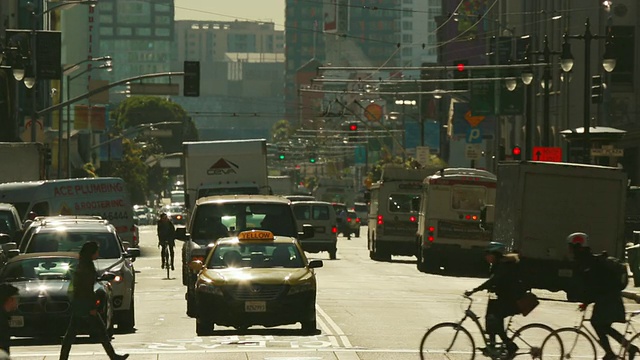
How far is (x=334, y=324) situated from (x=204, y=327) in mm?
2723

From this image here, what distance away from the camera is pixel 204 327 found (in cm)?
2359

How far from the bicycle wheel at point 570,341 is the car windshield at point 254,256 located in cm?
646

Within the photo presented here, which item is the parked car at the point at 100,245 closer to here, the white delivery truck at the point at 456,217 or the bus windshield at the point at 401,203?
the white delivery truck at the point at 456,217

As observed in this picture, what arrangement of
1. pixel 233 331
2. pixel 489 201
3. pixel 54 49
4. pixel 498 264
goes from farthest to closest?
pixel 54 49 → pixel 489 201 → pixel 233 331 → pixel 498 264

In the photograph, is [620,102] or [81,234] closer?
[81,234]

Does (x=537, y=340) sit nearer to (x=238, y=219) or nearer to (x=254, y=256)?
(x=254, y=256)

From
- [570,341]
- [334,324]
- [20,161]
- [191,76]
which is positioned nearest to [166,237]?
[20,161]

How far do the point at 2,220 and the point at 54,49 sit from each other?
1623 centimetres

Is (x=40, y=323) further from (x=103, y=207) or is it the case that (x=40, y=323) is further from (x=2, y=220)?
(x=103, y=207)

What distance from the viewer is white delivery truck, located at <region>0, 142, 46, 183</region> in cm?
4634

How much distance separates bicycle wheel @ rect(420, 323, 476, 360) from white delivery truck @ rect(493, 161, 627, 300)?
15647 mm

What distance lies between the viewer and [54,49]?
50938mm

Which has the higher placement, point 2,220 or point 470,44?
point 470,44

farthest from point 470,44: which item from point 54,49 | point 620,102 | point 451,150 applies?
point 54,49
